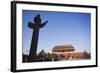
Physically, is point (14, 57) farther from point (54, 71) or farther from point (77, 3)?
point (77, 3)

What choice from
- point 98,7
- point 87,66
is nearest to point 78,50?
point 87,66

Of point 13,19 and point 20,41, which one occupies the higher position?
point 13,19

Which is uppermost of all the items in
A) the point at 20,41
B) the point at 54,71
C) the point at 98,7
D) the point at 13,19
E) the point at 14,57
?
the point at 98,7

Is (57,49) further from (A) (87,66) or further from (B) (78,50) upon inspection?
(A) (87,66)

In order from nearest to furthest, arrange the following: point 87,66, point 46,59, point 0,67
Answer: point 0,67
point 46,59
point 87,66

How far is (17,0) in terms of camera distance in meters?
1.40

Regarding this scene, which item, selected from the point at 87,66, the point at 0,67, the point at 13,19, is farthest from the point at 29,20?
the point at 87,66

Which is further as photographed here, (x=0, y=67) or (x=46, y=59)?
(x=46, y=59)

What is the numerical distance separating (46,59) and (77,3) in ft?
1.57

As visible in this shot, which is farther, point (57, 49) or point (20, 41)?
point (57, 49)

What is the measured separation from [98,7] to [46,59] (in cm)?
58

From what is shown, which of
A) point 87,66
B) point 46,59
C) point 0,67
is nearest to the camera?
point 0,67

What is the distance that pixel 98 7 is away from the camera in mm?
1638

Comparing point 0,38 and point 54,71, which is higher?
point 0,38
